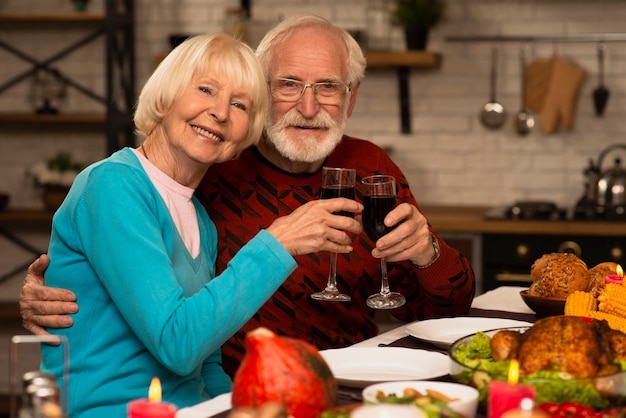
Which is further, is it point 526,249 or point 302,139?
point 526,249

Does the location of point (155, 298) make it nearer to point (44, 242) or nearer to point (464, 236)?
point (464, 236)

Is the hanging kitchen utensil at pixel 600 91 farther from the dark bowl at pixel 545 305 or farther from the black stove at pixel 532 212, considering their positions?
the dark bowl at pixel 545 305

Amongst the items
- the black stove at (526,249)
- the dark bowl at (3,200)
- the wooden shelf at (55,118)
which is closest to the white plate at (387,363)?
the black stove at (526,249)

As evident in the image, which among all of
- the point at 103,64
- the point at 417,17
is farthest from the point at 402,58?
the point at 103,64

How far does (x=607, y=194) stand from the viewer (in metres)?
4.44

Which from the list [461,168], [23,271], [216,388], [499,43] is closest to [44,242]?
[23,271]

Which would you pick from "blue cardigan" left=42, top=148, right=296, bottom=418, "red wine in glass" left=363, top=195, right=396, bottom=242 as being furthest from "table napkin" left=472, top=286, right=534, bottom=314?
"blue cardigan" left=42, top=148, right=296, bottom=418

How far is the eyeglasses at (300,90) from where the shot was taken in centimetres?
255

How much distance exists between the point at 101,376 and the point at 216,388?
38 centimetres

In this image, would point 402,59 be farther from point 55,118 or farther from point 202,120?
point 202,120

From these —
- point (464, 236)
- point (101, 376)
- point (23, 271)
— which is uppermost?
point (101, 376)

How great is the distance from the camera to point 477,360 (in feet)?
5.08

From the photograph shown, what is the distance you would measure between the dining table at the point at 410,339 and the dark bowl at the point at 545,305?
5 centimetres

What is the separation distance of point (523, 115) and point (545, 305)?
275 centimetres
